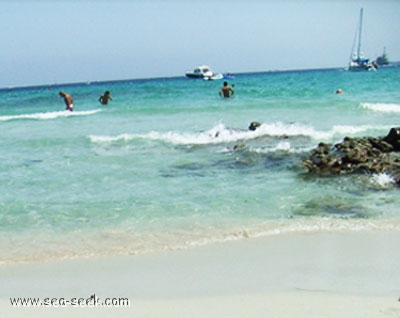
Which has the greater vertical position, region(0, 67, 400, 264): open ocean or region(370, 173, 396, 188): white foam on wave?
region(370, 173, 396, 188): white foam on wave

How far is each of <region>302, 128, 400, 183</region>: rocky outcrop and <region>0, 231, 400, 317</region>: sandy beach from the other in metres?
3.41

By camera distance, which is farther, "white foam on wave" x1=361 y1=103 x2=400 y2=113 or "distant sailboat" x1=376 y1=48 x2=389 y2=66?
"distant sailboat" x1=376 y1=48 x2=389 y2=66

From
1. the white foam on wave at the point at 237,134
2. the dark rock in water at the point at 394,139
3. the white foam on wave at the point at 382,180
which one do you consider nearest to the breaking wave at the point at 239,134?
the white foam on wave at the point at 237,134

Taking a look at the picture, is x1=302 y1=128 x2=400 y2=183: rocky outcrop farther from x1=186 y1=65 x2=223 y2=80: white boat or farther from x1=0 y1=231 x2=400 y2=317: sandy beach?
x1=186 y1=65 x2=223 y2=80: white boat

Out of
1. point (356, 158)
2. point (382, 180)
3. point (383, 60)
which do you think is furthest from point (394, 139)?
point (383, 60)

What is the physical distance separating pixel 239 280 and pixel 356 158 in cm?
551

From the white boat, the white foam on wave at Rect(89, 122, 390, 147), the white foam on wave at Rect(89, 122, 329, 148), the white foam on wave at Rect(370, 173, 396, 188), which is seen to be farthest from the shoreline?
the white boat

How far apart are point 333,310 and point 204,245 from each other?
208 cm

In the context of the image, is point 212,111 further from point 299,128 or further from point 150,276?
point 150,276

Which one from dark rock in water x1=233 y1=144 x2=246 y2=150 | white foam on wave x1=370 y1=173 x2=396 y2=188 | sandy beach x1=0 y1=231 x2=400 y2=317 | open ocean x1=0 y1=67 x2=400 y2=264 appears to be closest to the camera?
sandy beach x1=0 y1=231 x2=400 y2=317

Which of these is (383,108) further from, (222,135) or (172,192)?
(172,192)

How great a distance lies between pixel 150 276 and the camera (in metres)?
4.77

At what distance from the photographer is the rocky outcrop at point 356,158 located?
9.05 m

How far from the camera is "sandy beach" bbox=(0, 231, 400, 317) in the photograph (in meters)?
3.90
